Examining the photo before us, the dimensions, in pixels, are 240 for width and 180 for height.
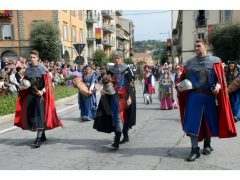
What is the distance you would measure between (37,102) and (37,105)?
0.19ft

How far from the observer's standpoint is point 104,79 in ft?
24.0

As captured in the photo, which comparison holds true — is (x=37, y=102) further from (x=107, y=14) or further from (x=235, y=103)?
(x=107, y=14)

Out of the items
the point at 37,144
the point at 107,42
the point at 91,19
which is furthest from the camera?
the point at 107,42

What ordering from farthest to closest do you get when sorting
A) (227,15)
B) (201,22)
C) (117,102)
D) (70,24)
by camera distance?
(201,22)
(227,15)
(70,24)
(117,102)

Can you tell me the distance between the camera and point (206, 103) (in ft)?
21.0

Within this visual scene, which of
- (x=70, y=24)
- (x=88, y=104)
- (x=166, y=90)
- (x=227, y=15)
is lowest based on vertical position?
(x=88, y=104)

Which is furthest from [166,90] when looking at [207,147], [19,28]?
[19,28]

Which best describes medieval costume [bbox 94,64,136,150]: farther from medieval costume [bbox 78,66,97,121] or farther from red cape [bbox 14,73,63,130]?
medieval costume [bbox 78,66,97,121]

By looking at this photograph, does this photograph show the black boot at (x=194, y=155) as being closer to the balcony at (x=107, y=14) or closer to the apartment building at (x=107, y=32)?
the apartment building at (x=107, y=32)

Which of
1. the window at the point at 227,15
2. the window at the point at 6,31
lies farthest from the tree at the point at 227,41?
the window at the point at 6,31

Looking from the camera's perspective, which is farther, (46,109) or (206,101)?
(46,109)

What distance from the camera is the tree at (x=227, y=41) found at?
46.8 metres
